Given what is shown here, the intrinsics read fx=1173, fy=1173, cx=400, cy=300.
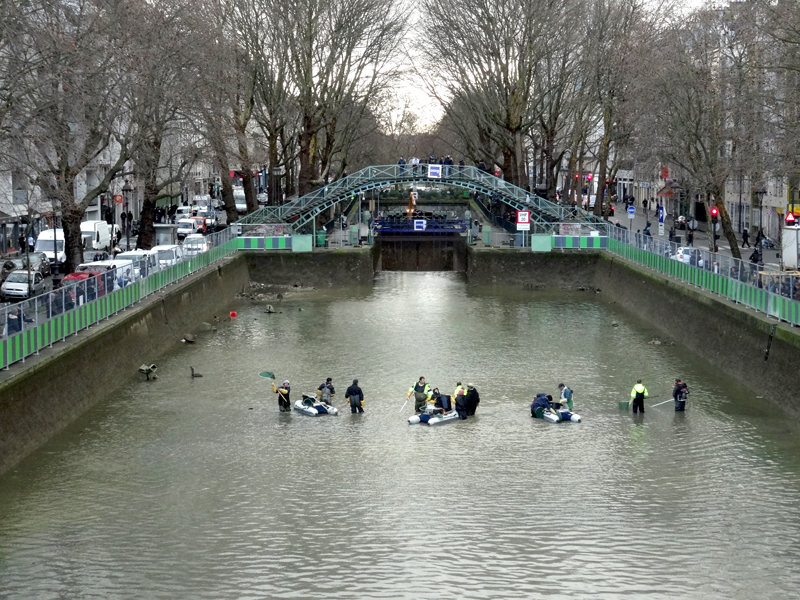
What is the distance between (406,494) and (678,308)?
72.7ft

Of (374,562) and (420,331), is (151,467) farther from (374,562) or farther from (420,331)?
(420,331)

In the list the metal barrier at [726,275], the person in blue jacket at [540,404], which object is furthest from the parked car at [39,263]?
the person in blue jacket at [540,404]

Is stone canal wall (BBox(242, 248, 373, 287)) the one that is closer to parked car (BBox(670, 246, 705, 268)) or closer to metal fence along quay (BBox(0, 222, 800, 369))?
metal fence along quay (BBox(0, 222, 800, 369))

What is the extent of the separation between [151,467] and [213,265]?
29.4 meters

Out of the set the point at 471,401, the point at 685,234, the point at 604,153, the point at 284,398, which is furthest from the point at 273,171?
the point at 471,401

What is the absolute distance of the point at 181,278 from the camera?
47.3m

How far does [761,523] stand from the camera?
21.5 metres

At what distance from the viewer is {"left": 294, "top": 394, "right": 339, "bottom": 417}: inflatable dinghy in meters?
30.8

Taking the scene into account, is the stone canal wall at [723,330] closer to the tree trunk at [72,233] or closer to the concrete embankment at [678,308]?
the concrete embankment at [678,308]

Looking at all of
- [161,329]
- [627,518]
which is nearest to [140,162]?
[161,329]

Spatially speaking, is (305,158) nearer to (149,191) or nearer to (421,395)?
(149,191)

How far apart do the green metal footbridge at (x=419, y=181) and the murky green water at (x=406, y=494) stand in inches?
1102

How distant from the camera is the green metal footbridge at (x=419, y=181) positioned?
65.5 m

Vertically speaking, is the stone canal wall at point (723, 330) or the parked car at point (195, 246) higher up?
the parked car at point (195, 246)
